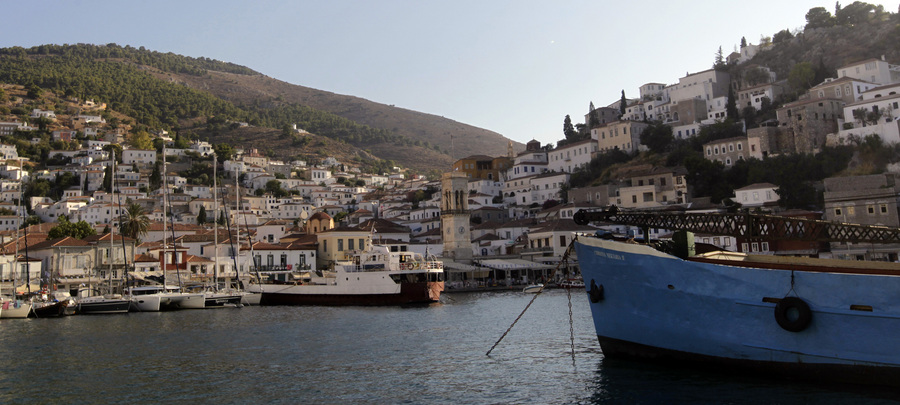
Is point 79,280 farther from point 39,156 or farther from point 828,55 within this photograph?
point 828,55

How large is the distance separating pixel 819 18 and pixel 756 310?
3966 inches

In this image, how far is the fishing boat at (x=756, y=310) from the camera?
1225cm

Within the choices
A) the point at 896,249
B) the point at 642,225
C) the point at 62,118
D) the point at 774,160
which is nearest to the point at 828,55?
the point at 774,160

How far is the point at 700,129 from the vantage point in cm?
7881

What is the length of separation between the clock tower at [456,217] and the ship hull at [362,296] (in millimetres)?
16678

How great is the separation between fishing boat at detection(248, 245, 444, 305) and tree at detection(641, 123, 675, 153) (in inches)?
1777

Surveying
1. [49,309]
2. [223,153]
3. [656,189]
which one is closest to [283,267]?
[49,309]

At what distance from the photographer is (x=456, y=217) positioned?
5803 centimetres

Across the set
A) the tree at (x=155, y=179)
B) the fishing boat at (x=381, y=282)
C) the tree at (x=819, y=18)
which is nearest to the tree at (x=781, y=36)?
the tree at (x=819, y=18)

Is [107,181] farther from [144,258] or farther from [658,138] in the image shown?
[658,138]

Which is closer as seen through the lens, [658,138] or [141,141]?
[658,138]

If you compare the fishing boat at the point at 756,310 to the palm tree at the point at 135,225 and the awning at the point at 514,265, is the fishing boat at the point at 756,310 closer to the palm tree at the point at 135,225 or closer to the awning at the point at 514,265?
the awning at the point at 514,265

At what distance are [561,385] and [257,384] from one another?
269 inches

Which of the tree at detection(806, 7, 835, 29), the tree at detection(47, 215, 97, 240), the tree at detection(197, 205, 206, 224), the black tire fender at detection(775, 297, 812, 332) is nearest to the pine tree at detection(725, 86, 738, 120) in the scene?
the tree at detection(806, 7, 835, 29)
